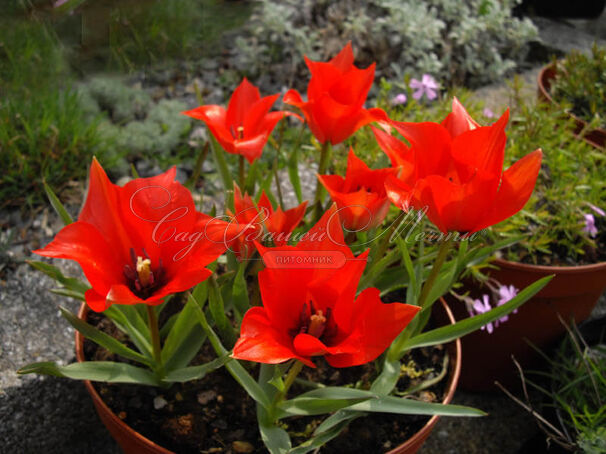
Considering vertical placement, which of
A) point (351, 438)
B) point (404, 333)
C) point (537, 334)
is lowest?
point (537, 334)

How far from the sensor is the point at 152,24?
5.51ft

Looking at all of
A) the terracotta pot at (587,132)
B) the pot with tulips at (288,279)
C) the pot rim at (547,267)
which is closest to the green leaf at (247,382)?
the pot with tulips at (288,279)

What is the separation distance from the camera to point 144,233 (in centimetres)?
78

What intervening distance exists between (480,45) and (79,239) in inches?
103

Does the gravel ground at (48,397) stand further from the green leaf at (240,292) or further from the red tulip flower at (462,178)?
the red tulip flower at (462,178)

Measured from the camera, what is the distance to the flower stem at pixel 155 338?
2.81 ft

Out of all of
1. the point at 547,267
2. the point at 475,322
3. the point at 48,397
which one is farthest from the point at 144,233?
the point at 547,267

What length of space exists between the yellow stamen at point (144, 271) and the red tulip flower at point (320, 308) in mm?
145

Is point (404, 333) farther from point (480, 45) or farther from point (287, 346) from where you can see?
point (480, 45)

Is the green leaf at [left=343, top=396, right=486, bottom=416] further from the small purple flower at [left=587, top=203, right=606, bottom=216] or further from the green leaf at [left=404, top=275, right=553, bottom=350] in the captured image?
the small purple flower at [left=587, top=203, right=606, bottom=216]

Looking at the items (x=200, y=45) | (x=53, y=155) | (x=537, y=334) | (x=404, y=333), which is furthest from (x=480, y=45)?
(x=404, y=333)

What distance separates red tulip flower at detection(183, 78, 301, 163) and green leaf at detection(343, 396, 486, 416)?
0.42 metres

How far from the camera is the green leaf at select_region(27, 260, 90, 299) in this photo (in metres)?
0.90

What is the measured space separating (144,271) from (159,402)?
0.42 m
